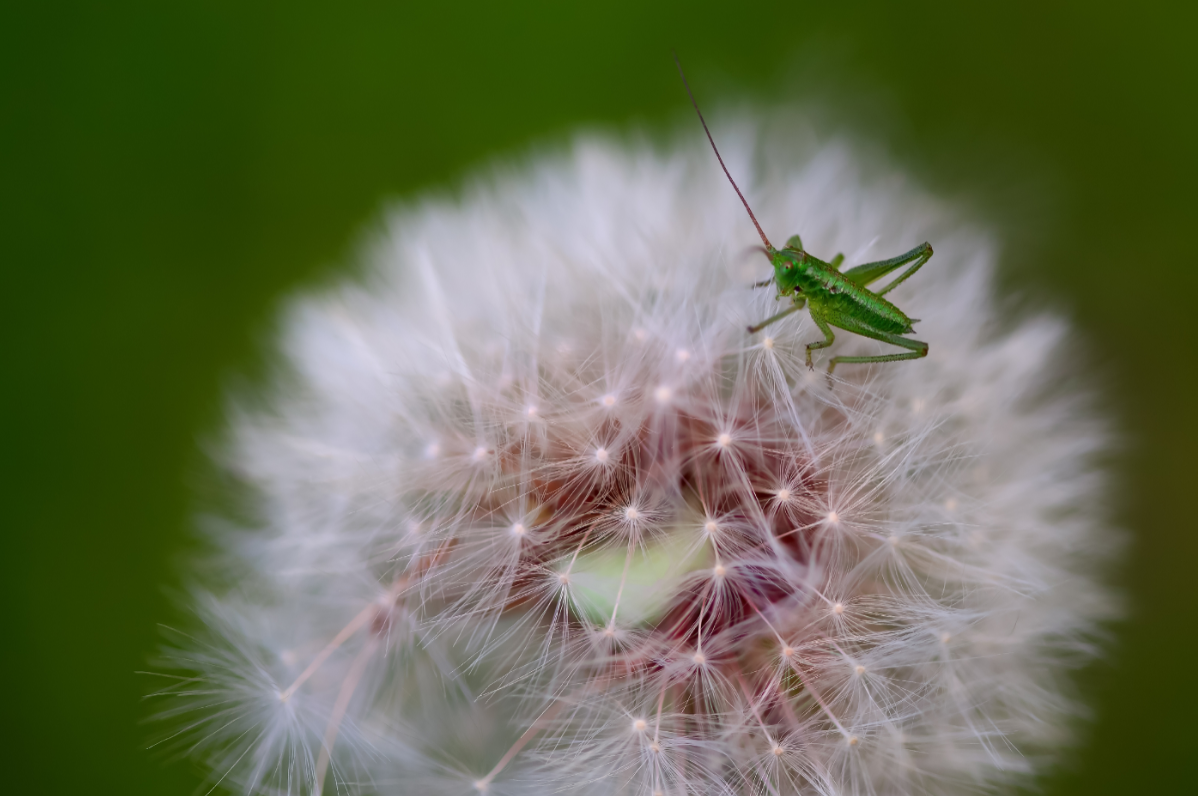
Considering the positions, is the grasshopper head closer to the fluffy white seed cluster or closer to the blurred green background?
the fluffy white seed cluster

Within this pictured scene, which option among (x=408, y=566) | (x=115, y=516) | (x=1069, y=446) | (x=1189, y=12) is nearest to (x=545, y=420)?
(x=408, y=566)

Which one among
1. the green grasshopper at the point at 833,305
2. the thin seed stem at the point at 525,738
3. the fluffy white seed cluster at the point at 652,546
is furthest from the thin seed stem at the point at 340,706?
the green grasshopper at the point at 833,305

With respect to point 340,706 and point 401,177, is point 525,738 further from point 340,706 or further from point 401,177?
point 401,177

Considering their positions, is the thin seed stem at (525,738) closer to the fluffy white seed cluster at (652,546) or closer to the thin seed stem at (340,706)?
the fluffy white seed cluster at (652,546)

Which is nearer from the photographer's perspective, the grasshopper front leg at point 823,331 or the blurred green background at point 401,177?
the grasshopper front leg at point 823,331

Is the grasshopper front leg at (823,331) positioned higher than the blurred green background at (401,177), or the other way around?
the blurred green background at (401,177)

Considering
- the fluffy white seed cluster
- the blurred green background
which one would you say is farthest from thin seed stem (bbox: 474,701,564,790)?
the blurred green background

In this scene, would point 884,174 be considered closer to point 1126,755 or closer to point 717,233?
point 717,233
